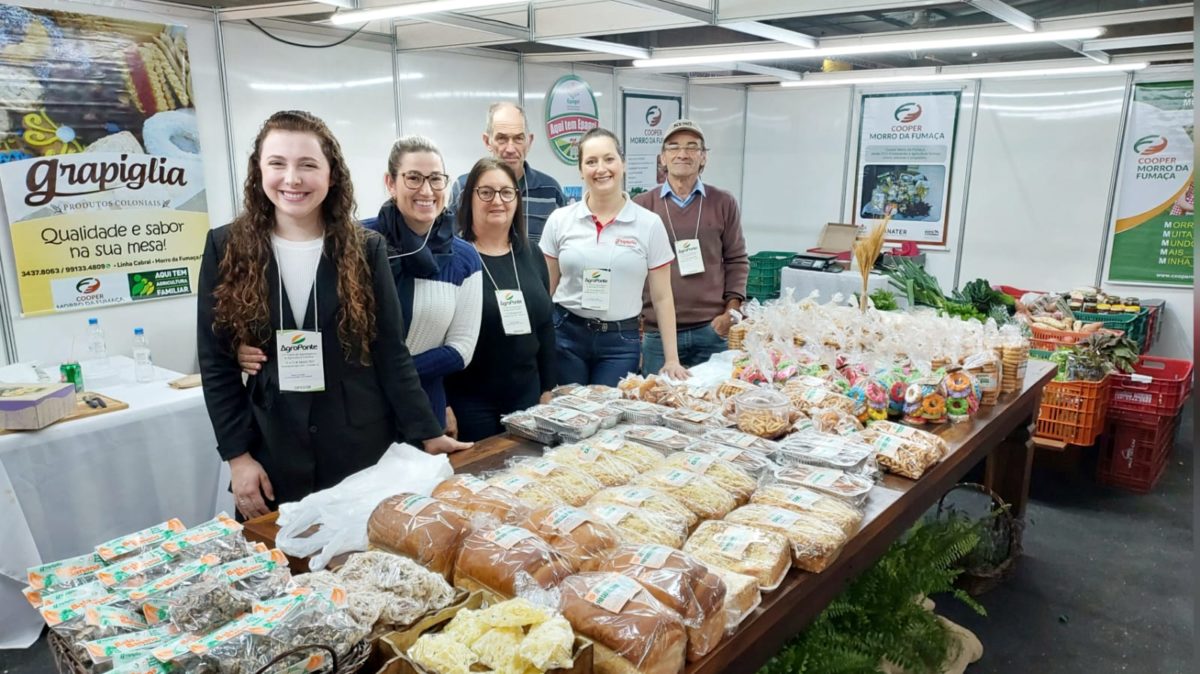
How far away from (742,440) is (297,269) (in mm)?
1291

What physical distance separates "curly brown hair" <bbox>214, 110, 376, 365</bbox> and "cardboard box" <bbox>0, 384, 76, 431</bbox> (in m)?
1.36

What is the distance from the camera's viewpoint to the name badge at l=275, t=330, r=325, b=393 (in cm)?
202

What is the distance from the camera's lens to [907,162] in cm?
712

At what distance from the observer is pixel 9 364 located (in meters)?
3.41

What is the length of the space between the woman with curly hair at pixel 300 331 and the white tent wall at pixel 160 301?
2.09m

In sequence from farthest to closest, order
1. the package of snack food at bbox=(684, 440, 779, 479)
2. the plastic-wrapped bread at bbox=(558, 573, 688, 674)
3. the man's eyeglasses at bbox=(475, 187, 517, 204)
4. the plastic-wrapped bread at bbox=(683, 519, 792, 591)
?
the man's eyeglasses at bbox=(475, 187, 517, 204)
the package of snack food at bbox=(684, 440, 779, 479)
the plastic-wrapped bread at bbox=(683, 519, 792, 591)
the plastic-wrapped bread at bbox=(558, 573, 688, 674)

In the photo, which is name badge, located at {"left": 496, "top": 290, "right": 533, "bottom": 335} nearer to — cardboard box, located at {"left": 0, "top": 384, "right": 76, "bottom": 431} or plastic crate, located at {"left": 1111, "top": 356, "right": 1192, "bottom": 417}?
cardboard box, located at {"left": 0, "top": 384, "right": 76, "bottom": 431}

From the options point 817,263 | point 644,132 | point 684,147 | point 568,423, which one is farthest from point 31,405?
point 817,263

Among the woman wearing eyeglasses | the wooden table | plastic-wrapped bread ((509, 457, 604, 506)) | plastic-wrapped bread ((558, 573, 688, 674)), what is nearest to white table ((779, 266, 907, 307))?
the wooden table

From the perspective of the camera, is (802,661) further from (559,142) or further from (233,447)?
(559,142)

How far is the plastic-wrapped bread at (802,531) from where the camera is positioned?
1516 millimetres

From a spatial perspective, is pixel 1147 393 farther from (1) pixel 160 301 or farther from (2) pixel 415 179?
(1) pixel 160 301

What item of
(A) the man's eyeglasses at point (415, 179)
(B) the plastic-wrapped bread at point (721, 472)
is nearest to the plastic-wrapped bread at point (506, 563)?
(B) the plastic-wrapped bread at point (721, 472)

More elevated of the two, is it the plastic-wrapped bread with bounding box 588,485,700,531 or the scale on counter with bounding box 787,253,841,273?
the scale on counter with bounding box 787,253,841,273
